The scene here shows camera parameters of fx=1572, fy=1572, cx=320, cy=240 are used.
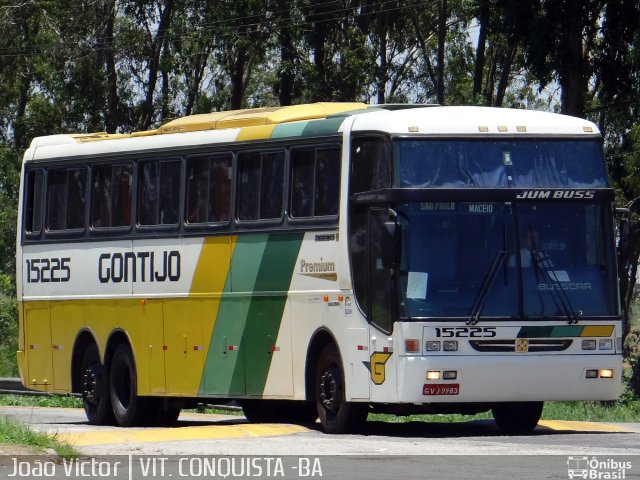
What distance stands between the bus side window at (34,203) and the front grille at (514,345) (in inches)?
329

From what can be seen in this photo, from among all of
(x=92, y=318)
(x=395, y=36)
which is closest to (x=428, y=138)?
(x=92, y=318)

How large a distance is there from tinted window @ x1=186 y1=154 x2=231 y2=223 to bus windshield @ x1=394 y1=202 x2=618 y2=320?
339 centimetres

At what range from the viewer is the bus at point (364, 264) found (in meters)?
15.9

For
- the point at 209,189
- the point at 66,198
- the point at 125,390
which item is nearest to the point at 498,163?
the point at 209,189

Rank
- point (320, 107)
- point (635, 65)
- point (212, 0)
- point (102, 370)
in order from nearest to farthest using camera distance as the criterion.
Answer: point (320, 107) < point (102, 370) < point (635, 65) < point (212, 0)

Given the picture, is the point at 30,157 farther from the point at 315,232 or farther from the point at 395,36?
the point at 395,36

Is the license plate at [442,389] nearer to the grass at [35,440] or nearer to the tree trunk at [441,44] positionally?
the grass at [35,440]

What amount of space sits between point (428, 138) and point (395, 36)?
35.3 meters

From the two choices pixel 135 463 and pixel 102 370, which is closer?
pixel 135 463

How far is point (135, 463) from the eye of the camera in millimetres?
12625

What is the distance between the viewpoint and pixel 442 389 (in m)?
15.7

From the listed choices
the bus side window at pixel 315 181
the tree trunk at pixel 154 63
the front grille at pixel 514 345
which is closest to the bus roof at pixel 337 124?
the bus side window at pixel 315 181

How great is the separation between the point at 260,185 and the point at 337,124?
155 cm
